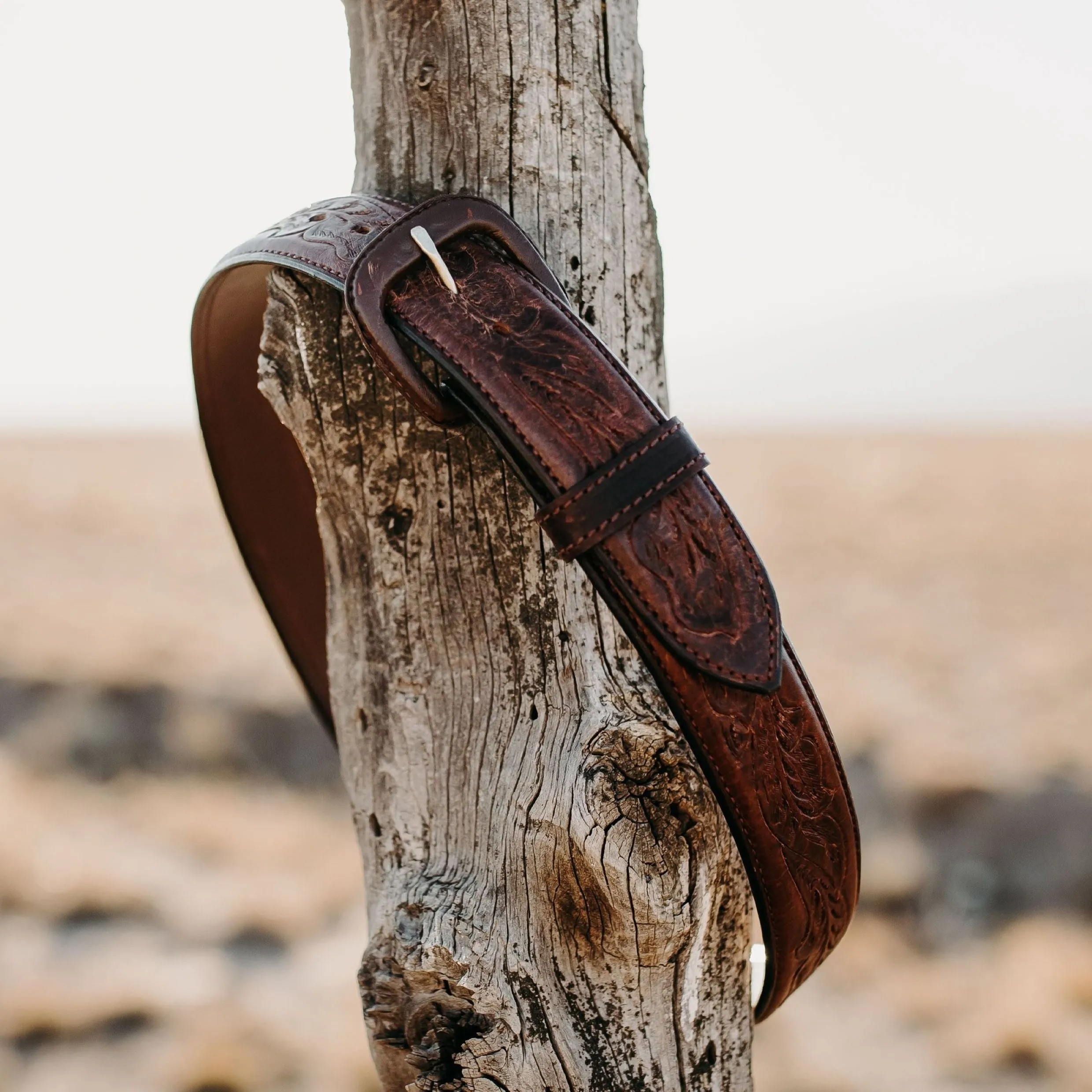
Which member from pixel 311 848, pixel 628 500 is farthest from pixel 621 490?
pixel 311 848

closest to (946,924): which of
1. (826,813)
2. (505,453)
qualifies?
(826,813)

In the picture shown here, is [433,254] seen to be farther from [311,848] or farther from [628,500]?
[311,848]

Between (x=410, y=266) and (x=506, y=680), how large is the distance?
57cm

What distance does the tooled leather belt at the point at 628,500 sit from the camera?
1.12 m

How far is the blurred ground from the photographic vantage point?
14.6 ft

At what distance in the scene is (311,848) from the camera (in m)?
6.13

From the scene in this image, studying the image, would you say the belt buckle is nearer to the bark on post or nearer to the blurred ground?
the bark on post

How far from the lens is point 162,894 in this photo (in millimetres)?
5543

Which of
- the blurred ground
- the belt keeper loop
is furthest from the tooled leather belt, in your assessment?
the blurred ground

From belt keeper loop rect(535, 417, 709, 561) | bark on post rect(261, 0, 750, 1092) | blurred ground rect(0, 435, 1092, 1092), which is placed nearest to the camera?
belt keeper loop rect(535, 417, 709, 561)

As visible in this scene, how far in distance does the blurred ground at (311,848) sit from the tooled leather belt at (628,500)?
3.72 metres

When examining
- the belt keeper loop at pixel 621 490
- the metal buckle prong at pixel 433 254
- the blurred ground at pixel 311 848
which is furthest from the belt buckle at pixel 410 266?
the blurred ground at pixel 311 848

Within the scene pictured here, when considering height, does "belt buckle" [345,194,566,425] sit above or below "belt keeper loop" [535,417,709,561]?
above

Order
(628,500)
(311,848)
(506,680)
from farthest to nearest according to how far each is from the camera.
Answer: (311,848)
(506,680)
(628,500)
